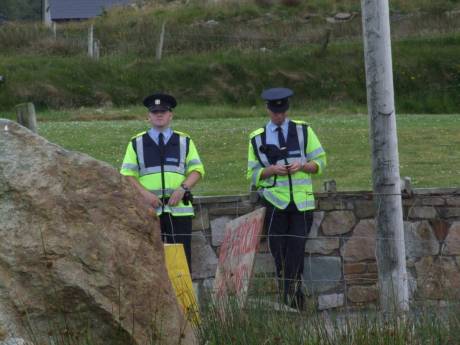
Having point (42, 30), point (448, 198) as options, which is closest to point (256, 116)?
point (42, 30)

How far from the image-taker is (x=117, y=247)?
6.54m

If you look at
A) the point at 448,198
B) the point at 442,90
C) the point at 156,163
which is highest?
the point at 156,163

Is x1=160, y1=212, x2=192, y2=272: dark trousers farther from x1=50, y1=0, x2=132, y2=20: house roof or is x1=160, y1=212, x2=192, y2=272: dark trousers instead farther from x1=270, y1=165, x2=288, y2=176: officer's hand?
x1=50, y1=0, x2=132, y2=20: house roof

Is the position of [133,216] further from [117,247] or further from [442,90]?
[442,90]

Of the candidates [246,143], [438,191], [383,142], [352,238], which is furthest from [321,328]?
[246,143]

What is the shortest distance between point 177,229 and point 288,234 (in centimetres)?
102

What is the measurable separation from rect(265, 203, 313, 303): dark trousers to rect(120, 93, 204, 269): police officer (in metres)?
0.72

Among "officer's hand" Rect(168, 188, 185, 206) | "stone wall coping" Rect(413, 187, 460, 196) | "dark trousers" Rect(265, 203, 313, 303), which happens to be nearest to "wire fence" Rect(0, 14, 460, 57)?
"stone wall coping" Rect(413, 187, 460, 196)

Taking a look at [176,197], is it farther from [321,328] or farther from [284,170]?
[321,328]

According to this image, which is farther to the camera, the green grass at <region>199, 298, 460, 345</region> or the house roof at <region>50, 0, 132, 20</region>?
the house roof at <region>50, 0, 132, 20</region>

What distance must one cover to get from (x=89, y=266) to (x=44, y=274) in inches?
9.8

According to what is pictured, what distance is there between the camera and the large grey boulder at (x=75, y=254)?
634 cm

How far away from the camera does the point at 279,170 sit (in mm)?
10008

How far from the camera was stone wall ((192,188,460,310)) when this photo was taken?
34.5 feet
